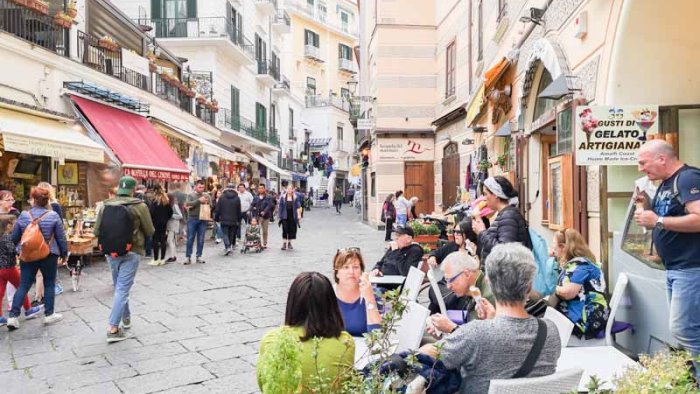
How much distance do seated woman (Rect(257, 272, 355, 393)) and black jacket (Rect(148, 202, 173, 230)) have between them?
9170mm

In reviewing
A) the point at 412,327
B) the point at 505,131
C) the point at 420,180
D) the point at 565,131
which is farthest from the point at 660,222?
the point at 420,180

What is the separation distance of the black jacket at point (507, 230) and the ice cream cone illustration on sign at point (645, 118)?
152 cm

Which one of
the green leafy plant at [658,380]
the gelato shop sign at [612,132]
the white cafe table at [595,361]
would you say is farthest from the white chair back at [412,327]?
the gelato shop sign at [612,132]

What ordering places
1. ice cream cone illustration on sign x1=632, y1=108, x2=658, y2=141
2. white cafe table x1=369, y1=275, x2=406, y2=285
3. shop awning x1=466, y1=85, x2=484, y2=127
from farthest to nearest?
shop awning x1=466, y1=85, x2=484, y2=127 < white cafe table x1=369, y1=275, x2=406, y2=285 < ice cream cone illustration on sign x1=632, y1=108, x2=658, y2=141

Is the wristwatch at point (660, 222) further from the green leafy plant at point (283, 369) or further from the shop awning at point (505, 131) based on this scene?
the shop awning at point (505, 131)

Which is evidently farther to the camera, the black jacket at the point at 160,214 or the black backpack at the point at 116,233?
the black jacket at the point at 160,214

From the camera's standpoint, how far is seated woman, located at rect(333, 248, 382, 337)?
381 centimetres

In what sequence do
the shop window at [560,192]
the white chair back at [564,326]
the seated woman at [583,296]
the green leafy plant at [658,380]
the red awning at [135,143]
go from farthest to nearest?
1. the red awning at [135,143]
2. the shop window at [560,192]
3. the seated woman at [583,296]
4. the white chair back at [564,326]
5. the green leafy plant at [658,380]

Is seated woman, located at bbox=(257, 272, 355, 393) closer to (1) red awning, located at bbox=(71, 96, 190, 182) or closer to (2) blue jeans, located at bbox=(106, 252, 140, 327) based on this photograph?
(2) blue jeans, located at bbox=(106, 252, 140, 327)

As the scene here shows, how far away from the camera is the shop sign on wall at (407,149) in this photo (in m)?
20.3

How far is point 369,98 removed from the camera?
23.7m

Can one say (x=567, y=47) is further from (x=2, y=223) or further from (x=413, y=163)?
(x=413, y=163)

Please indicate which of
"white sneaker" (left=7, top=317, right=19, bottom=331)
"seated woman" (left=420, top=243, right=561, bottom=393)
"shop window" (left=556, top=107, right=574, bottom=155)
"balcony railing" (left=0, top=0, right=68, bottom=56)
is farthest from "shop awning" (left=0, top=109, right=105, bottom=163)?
"seated woman" (left=420, top=243, right=561, bottom=393)

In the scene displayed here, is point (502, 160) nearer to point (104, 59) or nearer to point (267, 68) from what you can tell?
point (104, 59)
